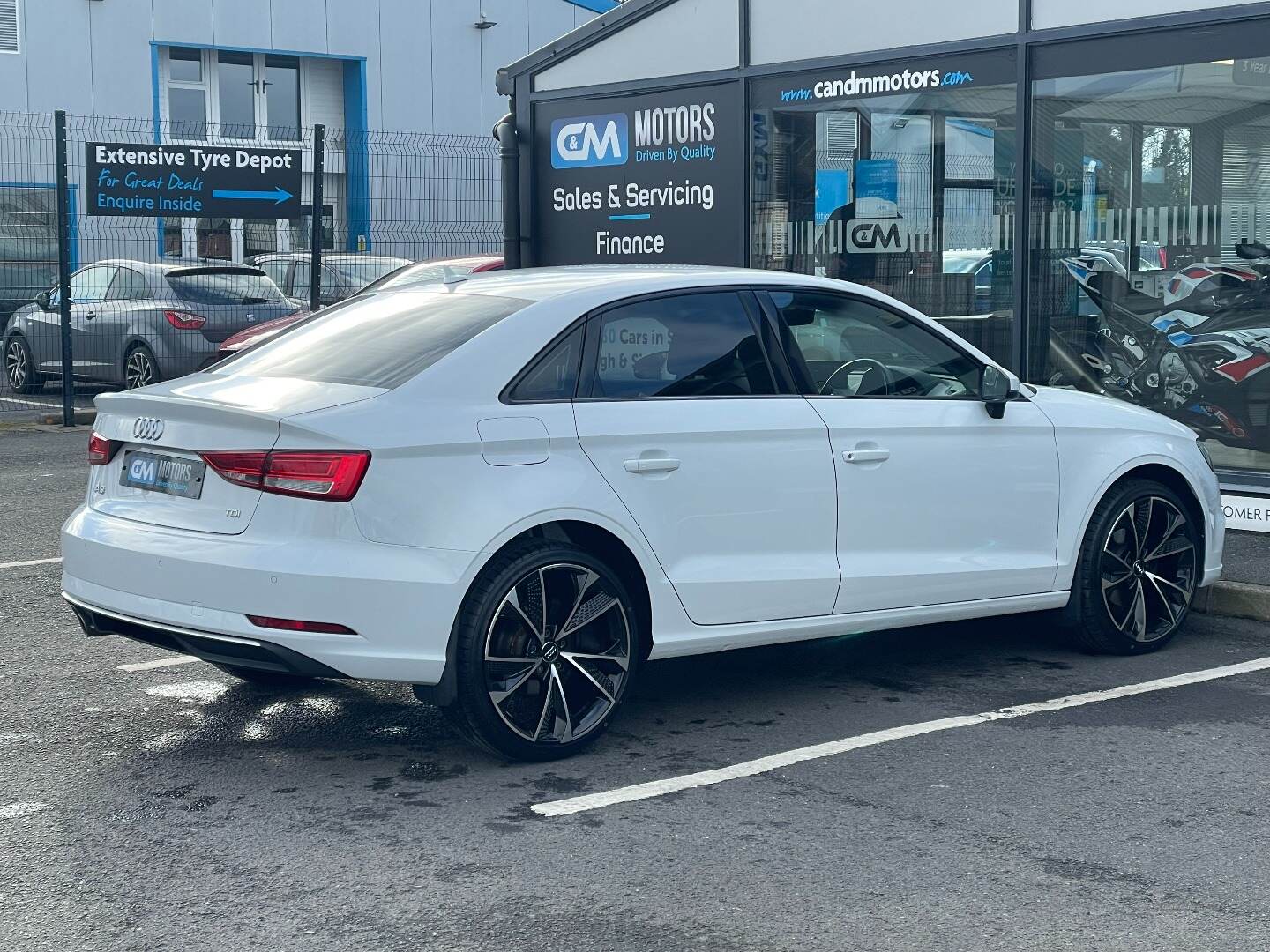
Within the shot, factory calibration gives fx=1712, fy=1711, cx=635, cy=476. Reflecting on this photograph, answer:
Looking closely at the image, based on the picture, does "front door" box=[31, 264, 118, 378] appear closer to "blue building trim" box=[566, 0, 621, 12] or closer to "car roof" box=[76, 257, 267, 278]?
"car roof" box=[76, 257, 267, 278]

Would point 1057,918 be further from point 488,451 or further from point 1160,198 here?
point 1160,198

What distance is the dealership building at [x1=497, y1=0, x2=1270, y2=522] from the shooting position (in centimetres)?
965

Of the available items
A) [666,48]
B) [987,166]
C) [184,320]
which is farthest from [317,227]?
[987,166]

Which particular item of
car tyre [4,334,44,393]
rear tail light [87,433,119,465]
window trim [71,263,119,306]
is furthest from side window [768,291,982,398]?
car tyre [4,334,44,393]

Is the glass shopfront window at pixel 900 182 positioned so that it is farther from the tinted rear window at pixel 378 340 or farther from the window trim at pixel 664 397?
the tinted rear window at pixel 378 340

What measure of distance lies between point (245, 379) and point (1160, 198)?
628cm

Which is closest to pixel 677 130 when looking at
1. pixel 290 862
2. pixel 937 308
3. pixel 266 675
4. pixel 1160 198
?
pixel 937 308

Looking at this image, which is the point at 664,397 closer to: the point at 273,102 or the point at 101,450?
the point at 101,450

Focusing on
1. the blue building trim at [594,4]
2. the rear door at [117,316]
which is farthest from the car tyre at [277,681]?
the blue building trim at [594,4]

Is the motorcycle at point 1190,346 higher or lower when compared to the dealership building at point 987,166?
lower

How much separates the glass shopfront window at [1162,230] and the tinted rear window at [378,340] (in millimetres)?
5432

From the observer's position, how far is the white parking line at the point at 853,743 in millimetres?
5008

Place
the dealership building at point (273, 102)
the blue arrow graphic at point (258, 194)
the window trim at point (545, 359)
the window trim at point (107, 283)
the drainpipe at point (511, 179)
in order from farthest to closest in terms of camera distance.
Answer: the dealership building at point (273, 102) → the window trim at point (107, 283) → the blue arrow graphic at point (258, 194) → the drainpipe at point (511, 179) → the window trim at point (545, 359)

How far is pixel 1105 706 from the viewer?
6121 millimetres
